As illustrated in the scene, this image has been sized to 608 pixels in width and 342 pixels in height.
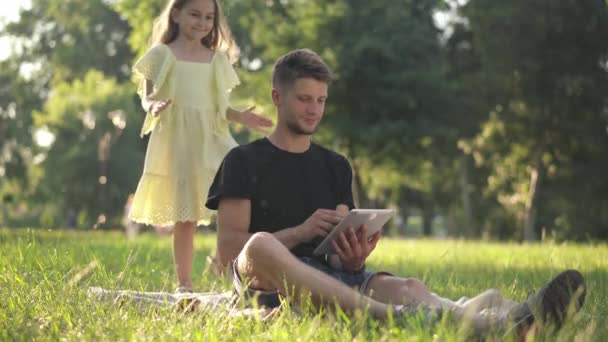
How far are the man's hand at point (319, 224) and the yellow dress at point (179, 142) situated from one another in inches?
98.8

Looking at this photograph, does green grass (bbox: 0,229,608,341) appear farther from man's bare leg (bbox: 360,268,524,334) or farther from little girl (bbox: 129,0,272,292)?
little girl (bbox: 129,0,272,292)

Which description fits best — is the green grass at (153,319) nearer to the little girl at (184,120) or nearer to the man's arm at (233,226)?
the man's arm at (233,226)

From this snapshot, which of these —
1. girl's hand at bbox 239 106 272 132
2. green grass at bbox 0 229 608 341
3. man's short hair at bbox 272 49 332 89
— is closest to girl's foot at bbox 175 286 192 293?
green grass at bbox 0 229 608 341

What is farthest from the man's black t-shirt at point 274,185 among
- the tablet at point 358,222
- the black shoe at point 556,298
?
the black shoe at point 556,298

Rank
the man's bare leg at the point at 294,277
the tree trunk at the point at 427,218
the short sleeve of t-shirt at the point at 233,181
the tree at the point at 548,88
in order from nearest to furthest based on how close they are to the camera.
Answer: the man's bare leg at the point at 294,277, the short sleeve of t-shirt at the point at 233,181, the tree at the point at 548,88, the tree trunk at the point at 427,218

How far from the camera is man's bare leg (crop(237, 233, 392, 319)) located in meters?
3.71

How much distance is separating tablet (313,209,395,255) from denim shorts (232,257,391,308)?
0.40ft

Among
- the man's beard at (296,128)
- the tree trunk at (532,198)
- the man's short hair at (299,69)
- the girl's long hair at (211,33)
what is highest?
the girl's long hair at (211,33)

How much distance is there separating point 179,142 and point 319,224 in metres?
2.80

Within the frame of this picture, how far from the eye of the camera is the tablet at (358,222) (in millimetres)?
4043

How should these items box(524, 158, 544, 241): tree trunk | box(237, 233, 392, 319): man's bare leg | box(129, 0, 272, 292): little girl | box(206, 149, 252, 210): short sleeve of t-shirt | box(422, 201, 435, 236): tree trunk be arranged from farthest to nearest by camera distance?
box(422, 201, 435, 236): tree trunk
box(524, 158, 544, 241): tree trunk
box(129, 0, 272, 292): little girl
box(206, 149, 252, 210): short sleeve of t-shirt
box(237, 233, 392, 319): man's bare leg

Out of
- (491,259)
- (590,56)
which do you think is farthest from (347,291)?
(590,56)

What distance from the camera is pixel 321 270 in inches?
173

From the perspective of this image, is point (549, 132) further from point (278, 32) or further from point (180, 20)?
point (180, 20)
